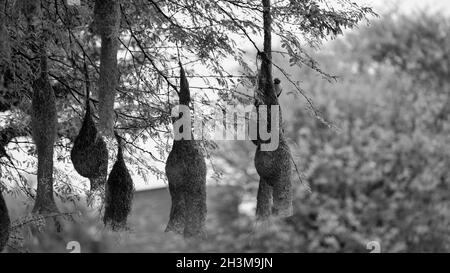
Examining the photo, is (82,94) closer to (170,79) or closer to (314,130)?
(170,79)

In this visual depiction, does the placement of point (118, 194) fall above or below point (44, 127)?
below

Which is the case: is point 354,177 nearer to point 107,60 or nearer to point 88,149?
point 88,149

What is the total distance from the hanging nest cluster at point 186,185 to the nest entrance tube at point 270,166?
486 millimetres

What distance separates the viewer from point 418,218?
12477mm

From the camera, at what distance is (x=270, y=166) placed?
579cm

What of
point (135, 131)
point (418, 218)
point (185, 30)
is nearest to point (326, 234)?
point (418, 218)

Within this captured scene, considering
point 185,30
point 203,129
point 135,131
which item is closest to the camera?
point 185,30

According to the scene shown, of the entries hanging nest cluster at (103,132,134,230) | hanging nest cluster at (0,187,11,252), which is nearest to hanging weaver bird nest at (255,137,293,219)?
hanging nest cluster at (103,132,134,230)

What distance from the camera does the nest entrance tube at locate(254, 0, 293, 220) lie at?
19.0 feet

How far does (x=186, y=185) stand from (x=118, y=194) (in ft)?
2.22

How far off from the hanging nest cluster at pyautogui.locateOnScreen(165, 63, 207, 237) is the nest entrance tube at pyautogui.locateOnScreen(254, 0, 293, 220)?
0.49 m

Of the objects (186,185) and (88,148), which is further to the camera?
(88,148)

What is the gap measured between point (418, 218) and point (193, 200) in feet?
25.0

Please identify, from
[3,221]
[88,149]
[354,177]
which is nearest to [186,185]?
[88,149]
